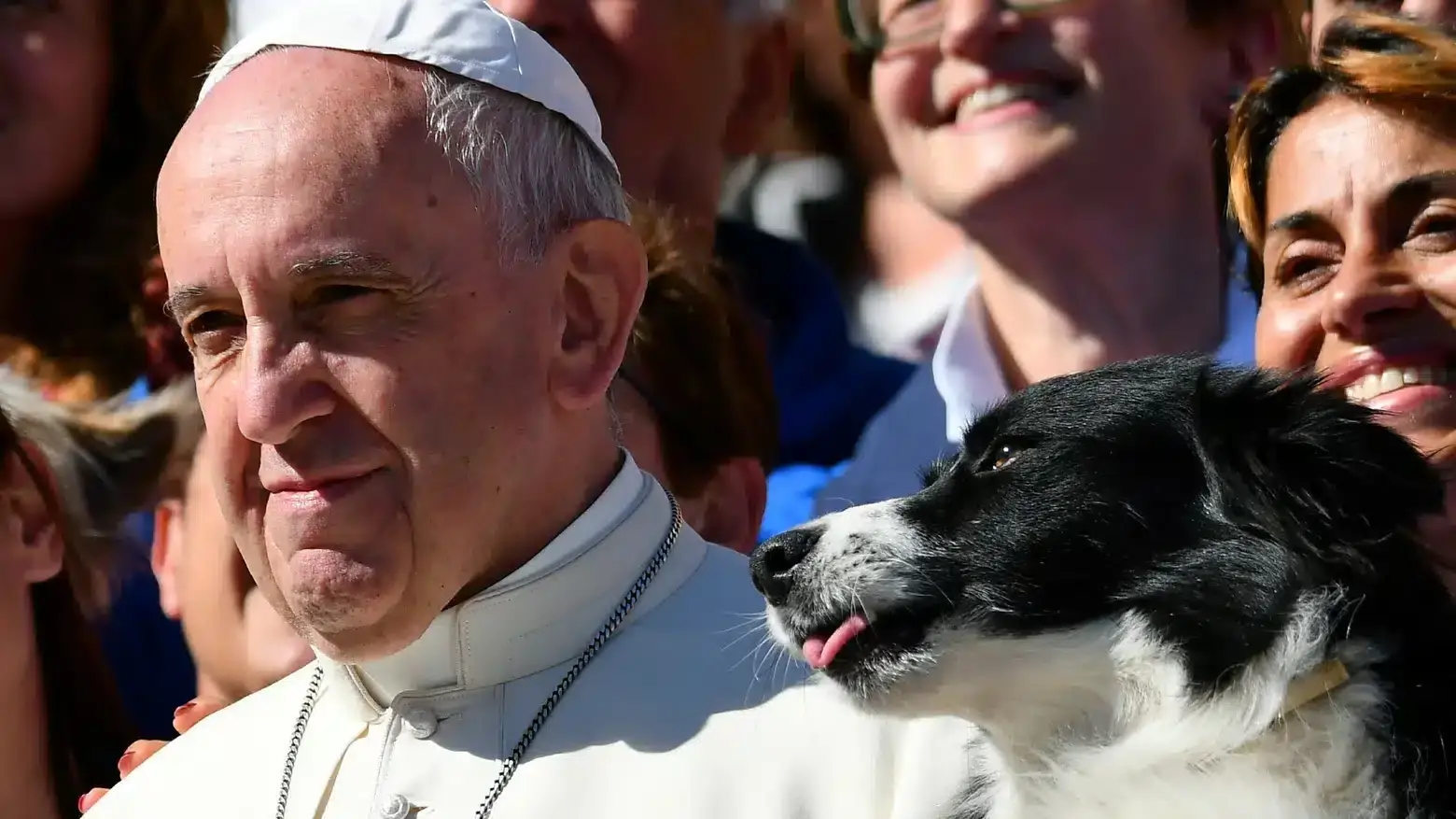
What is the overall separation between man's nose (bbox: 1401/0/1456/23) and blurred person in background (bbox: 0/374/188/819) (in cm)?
270

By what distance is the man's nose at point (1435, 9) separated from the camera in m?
3.34

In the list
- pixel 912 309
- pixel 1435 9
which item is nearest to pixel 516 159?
pixel 1435 9

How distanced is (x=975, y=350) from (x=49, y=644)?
2.04 meters

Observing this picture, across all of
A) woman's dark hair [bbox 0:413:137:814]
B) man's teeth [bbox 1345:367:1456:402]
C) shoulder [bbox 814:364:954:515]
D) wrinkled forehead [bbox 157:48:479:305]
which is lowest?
woman's dark hair [bbox 0:413:137:814]

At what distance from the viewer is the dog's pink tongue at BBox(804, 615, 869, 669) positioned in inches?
97.4

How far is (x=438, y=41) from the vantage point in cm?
287

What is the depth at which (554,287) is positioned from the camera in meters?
2.87

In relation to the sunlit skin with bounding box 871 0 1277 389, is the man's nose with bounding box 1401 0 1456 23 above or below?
above

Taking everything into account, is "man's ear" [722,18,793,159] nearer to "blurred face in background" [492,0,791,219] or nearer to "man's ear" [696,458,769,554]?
"blurred face in background" [492,0,791,219]

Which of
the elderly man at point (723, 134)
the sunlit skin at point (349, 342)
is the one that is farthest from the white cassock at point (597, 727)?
the elderly man at point (723, 134)

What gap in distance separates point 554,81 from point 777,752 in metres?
1.09

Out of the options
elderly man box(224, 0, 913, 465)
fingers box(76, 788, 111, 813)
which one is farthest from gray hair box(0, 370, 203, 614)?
elderly man box(224, 0, 913, 465)

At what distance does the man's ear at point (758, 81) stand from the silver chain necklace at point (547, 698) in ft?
5.94

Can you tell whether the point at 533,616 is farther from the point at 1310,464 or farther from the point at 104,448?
the point at 104,448
